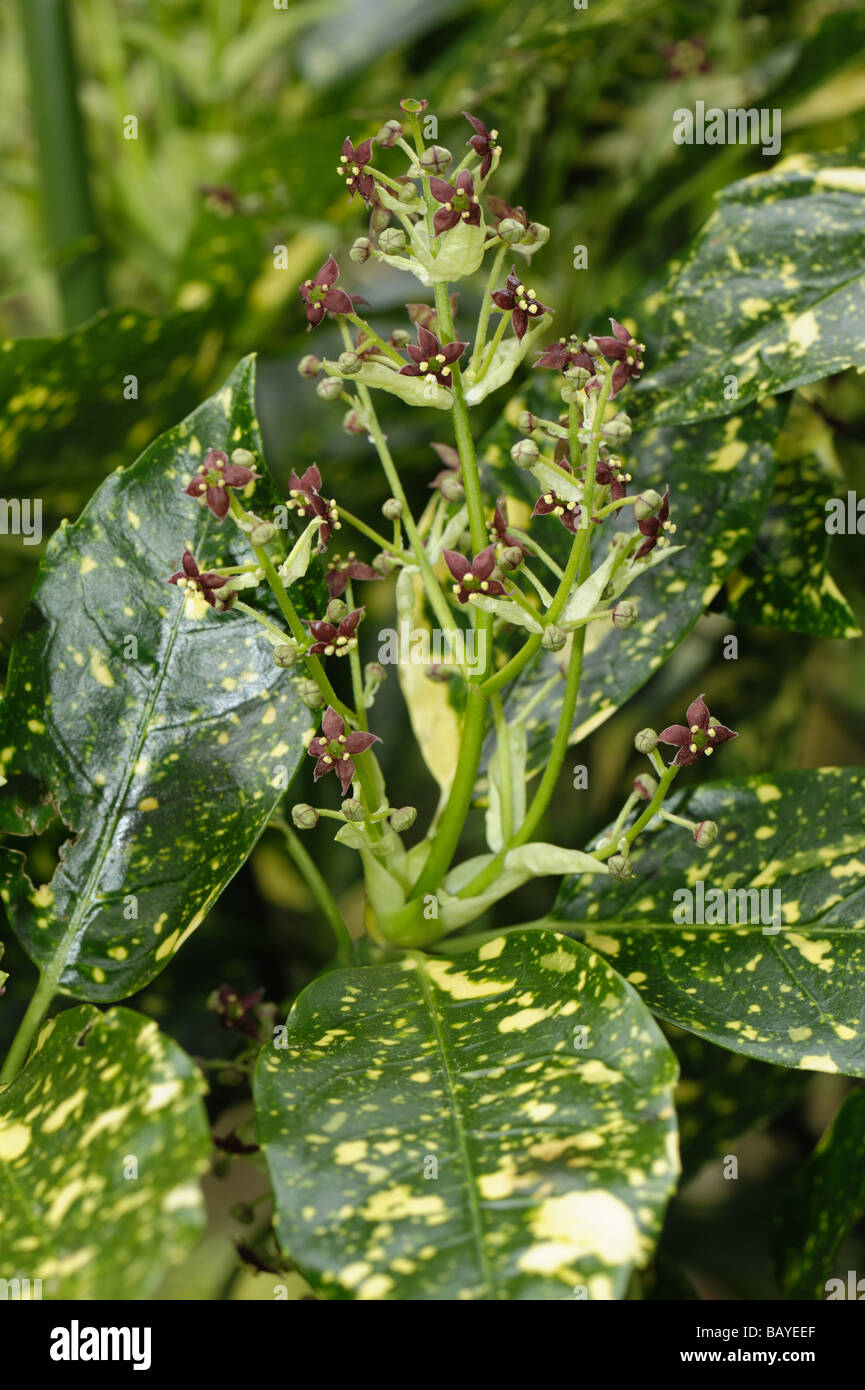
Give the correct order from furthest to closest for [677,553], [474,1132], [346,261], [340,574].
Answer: [346,261] < [677,553] < [340,574] < [474,1132]

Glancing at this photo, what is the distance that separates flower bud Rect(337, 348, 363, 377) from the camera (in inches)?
19.3

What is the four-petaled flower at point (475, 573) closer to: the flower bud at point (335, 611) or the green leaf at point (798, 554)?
the flower bud at point (335, 611)

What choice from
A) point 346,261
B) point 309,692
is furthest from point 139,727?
point 346,261

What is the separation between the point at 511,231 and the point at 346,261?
27.1 inches

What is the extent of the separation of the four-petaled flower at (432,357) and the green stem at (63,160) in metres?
0.49

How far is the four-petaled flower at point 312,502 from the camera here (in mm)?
500

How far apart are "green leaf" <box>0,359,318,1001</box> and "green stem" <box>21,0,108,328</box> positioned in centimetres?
41

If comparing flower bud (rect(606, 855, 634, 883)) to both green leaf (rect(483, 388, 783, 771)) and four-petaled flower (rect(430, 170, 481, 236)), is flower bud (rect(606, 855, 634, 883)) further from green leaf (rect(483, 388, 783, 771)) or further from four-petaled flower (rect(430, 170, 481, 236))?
four-petaled flower (rect(430, 170, 481, 236))

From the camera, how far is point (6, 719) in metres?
0.56

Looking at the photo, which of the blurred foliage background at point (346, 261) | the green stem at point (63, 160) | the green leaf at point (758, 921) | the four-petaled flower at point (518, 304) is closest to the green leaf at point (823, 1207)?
the blurred foliage background at point (346, 261)

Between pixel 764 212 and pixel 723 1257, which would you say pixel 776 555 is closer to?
pixel 764 212

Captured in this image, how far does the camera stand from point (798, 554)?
26.9 inches

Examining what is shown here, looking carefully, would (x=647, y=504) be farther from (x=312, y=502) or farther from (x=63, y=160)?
(x=63, y=160)

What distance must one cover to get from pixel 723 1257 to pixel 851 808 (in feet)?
2.19
